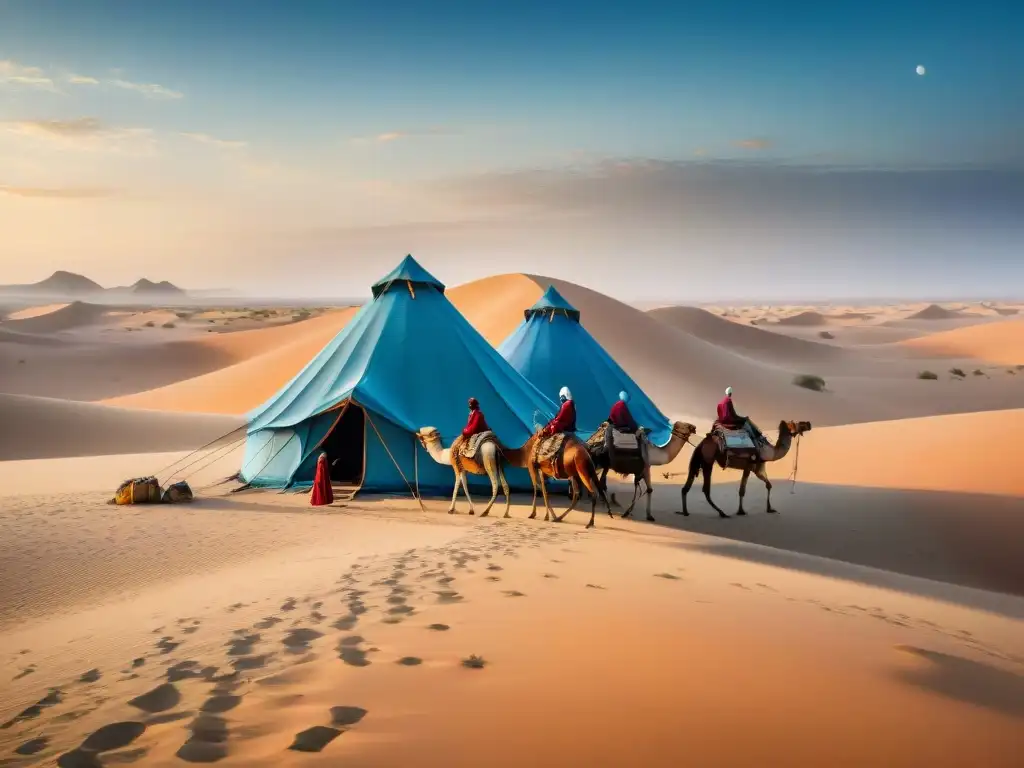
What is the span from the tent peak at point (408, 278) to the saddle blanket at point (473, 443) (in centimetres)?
508

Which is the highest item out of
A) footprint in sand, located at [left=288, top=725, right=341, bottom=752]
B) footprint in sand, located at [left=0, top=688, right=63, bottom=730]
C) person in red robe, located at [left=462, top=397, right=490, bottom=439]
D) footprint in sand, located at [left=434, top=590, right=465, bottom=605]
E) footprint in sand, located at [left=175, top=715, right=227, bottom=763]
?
person in red robe, located at [left=462, top=397, right=490, bottom=439]

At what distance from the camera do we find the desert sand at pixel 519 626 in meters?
3.61

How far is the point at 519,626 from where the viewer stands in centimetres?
524

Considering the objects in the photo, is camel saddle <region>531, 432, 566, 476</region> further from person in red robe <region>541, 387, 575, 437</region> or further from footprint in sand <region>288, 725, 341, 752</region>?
footprint in sand <region>288, 725, 341, 752</region>

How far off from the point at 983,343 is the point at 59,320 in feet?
298

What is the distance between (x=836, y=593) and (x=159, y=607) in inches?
243

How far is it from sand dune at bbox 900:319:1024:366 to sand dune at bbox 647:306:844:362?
34.4 feet

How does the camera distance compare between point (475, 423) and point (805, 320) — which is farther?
point (805, 320)

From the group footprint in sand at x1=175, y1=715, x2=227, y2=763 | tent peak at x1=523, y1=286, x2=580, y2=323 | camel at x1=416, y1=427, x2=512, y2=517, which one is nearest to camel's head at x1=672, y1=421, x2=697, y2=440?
camel at x1=416, y1=427, x2=512, y2=517

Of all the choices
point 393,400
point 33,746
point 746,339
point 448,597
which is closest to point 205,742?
point 33,746

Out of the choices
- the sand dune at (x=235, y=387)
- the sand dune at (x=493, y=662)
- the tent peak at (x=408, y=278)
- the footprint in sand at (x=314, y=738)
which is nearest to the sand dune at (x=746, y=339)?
the sand dune at (x=235, y=387)

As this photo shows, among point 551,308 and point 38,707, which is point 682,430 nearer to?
point 551,308

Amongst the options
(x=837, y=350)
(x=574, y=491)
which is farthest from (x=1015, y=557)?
(x=837, y=350)

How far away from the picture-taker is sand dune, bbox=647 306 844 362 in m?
63.3
